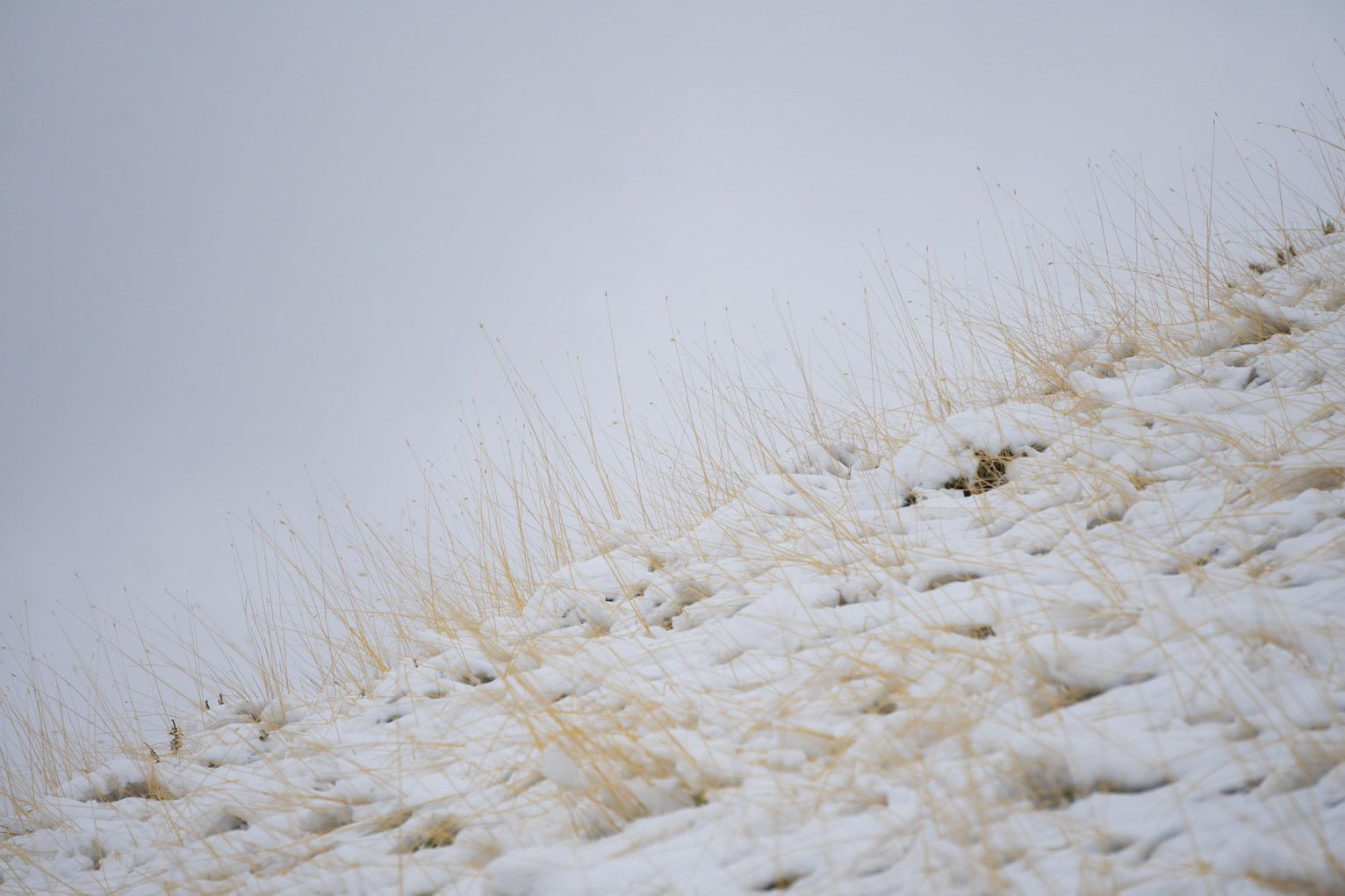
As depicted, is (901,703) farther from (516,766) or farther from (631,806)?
(516,766)

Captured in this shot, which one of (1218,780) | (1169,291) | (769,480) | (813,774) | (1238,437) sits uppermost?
(1169,291)

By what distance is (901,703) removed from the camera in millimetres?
1519

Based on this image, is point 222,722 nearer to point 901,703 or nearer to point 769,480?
point 769,480

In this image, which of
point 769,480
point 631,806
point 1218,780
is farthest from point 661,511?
point 1218,780

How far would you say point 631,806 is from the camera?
1437mm

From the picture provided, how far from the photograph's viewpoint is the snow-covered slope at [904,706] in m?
1.15

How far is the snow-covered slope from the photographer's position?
3.76 feet

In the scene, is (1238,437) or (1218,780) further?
(1238,437)

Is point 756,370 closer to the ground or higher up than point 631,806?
higher up

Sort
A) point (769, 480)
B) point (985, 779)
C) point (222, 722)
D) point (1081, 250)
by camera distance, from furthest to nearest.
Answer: point (1081, 250)
point (769, 480)
point (222, 722)
point (985, 779)

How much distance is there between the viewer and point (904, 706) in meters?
1.47

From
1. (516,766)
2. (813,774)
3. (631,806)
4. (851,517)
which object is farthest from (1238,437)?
(516,766)

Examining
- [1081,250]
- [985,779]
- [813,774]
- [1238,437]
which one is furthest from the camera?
[1081,250]

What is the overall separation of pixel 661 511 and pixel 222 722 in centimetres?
236
